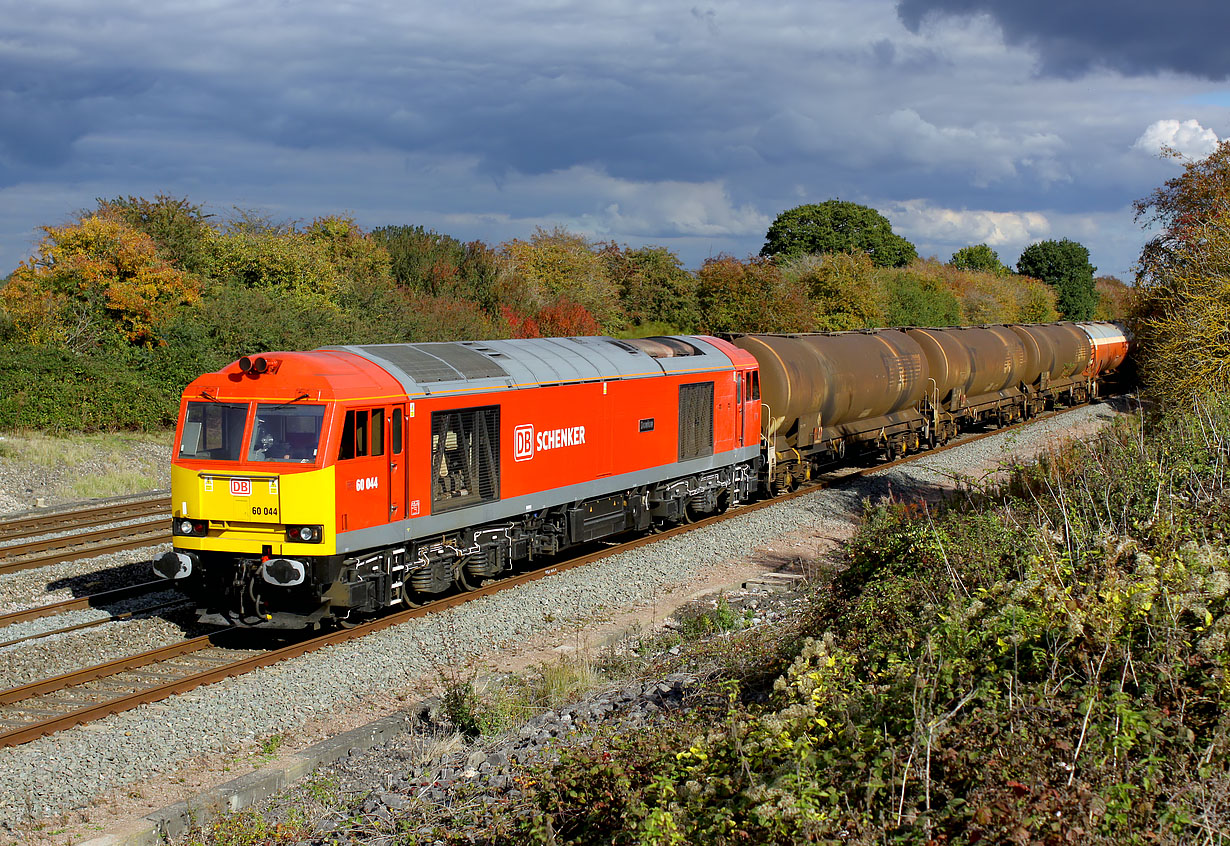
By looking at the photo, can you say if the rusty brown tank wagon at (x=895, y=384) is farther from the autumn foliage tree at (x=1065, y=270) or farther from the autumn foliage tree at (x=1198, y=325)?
the autumn foliage tree at (x=1065, y=270)

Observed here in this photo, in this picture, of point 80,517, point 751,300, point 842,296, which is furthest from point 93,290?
point 842,296

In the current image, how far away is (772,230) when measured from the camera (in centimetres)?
8981

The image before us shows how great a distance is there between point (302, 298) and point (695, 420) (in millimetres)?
20468

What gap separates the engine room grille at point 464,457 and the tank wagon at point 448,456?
0.02m

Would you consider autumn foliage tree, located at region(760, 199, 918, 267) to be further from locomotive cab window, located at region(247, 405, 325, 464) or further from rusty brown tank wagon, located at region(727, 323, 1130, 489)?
locomotive cab window, located at region(247, 405, 325, 464)

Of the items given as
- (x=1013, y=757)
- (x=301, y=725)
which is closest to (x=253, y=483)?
(x=301, y=725)

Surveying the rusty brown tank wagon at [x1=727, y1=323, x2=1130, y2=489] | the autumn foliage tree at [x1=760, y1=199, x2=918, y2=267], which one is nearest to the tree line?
the rusty brown tank wagon at [x1=727, y1=323, x2=1130, y2=489]

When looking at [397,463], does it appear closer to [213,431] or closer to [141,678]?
[213,431]

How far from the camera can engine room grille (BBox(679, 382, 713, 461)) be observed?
57.8 ft

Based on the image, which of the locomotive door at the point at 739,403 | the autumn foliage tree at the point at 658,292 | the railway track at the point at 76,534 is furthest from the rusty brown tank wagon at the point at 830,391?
the autumn foliage tree at the point at 658,292

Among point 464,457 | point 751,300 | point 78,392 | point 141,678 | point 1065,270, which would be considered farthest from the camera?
point 1065,270

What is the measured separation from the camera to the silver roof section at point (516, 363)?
12.3 meters

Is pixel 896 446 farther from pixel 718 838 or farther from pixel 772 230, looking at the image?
pixel 772 230

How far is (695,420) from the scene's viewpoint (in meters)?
18.0
